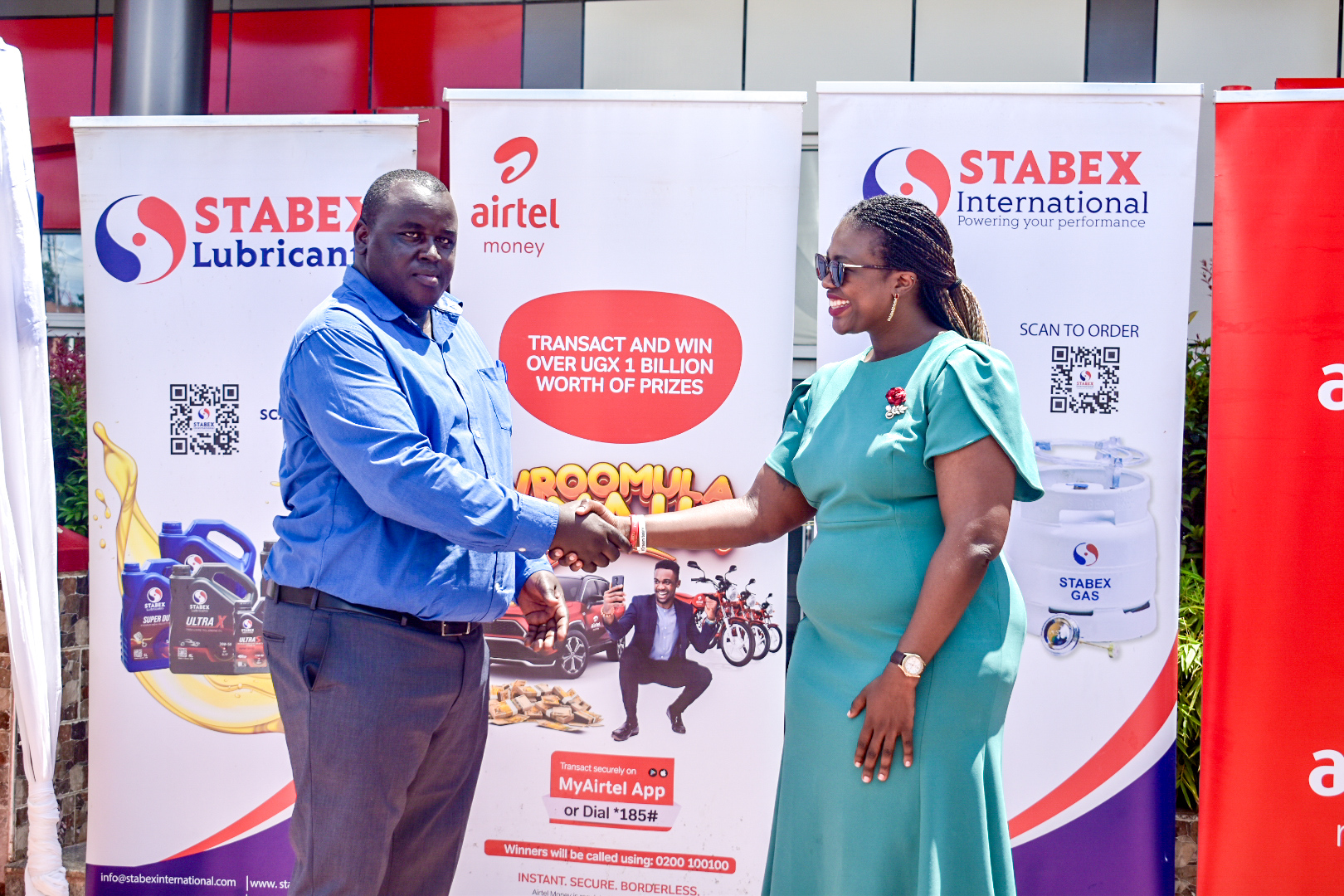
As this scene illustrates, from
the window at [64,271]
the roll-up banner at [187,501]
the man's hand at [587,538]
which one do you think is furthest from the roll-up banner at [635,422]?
the window at [64,271]

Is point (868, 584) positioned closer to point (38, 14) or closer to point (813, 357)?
point (813, 357)

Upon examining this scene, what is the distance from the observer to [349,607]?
91.1 inches

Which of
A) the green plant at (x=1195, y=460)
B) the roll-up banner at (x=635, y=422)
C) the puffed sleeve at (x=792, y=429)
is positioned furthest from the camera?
the green plant at (x=1195, y=460)

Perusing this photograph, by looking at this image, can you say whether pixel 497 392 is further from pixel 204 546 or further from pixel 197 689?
pixel 197 689

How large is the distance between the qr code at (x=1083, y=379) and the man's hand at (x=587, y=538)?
166 centimetres

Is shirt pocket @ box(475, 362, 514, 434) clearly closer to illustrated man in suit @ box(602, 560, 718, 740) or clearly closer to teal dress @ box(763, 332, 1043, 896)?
teal dress @ box(763, 332, 1043, 896)

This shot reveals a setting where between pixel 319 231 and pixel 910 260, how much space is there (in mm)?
2299

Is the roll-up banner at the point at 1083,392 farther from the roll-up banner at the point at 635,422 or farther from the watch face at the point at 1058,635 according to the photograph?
→ the roll-up banner at the point at 635,422

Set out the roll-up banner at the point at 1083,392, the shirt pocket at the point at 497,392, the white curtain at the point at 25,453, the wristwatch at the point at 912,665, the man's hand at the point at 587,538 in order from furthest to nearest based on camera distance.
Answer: the roll-up banner at the point at 1083,392, the white curtain at the point at 25,453, the shirt pocket at the point at 497,392, the man's hand at the point at 587,538, the wristwatch at the point at 912,665

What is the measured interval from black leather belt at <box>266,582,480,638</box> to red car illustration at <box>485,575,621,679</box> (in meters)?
1.23

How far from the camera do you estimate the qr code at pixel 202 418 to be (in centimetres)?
375

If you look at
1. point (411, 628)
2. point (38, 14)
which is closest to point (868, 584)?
point (411, 628)

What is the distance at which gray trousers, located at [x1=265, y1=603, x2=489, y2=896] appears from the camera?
2271 millimetres

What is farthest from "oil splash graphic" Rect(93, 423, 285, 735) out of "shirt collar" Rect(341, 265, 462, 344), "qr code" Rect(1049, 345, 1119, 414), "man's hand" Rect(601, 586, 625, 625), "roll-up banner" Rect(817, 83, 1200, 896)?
"qr code" Rect(1049, 345, 1119, 414)
